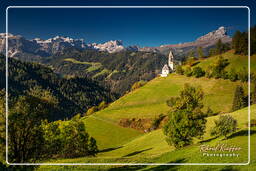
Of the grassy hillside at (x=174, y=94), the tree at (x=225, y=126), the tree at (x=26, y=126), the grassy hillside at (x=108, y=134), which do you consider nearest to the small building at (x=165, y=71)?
the grassy hillside at (x=174, y=94)

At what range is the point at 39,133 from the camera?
7371 mm

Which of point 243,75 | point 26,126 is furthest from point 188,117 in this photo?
point 26,126

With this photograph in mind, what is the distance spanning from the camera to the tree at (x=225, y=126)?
23.7ft

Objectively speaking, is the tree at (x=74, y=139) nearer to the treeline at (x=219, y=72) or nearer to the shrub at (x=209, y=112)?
the shrub at (x=209, y=112)

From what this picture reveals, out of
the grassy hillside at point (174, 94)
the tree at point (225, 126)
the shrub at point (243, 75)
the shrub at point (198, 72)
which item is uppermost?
the shrub at point (198, 72)

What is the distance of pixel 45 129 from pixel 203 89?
6.33 metres

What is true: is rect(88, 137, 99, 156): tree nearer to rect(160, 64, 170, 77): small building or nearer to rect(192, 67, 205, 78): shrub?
rect(192, 67, 205, 78): shrub

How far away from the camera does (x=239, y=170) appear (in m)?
6.45

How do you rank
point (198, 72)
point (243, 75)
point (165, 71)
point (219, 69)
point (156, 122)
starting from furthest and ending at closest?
point (156, 122)
point (165, 71)
point (198, 72)
point (219, 69)
point (243, 75)

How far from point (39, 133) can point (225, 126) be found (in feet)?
21.1

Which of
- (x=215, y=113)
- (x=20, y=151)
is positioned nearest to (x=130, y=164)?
(x=20, y=151)

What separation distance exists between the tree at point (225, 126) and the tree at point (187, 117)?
31.6 inches

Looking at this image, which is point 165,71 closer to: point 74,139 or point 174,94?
point 174,94

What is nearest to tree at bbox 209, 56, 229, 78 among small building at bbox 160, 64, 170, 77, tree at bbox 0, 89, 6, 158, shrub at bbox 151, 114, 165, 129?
small building at bbox 160, 64, 170, 77
